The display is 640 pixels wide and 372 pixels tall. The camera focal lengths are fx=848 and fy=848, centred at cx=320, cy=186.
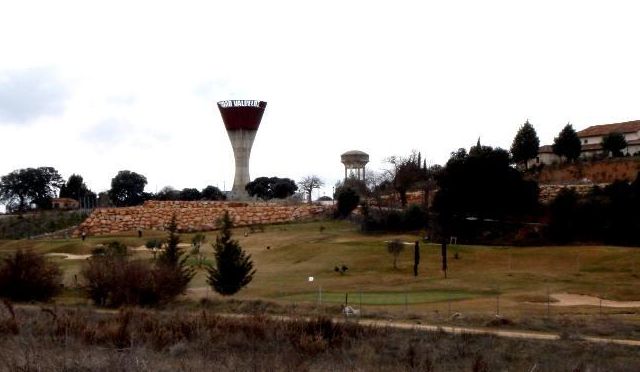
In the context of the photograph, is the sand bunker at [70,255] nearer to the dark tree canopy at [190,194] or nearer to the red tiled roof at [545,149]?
the red tiled roof at [545,149]

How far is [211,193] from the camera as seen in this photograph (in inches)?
5226

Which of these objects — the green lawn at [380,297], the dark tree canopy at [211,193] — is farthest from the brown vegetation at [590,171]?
the dark tree canopy at [211,193]

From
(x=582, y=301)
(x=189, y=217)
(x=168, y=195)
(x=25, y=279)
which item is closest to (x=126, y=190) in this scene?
(x=168, y=195)

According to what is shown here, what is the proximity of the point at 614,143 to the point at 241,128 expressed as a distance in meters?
52.2

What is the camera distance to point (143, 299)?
33.6 meters

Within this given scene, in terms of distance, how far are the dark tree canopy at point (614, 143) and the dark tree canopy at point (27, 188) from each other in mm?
79724

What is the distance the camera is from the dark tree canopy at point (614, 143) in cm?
8256

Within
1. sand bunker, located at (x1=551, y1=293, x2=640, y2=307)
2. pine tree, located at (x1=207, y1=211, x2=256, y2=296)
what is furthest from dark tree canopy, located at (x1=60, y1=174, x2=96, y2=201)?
sand bunker, located at (x1=551, y1=293, x2=640, y2=307)

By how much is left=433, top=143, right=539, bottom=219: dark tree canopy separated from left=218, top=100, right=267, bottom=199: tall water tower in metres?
55.2

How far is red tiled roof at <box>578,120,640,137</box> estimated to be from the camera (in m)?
87.5

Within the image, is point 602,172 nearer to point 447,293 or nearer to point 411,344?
point 447,293

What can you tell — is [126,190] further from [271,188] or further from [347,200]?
[347,200]

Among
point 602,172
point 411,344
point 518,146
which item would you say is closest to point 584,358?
point 411,344

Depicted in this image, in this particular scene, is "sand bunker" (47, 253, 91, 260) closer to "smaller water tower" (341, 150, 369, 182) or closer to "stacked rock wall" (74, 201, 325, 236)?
"stacked rock wall" (74, 201, 325, 236)
